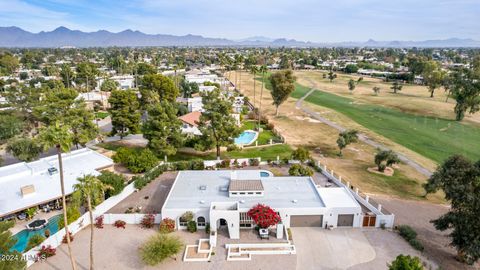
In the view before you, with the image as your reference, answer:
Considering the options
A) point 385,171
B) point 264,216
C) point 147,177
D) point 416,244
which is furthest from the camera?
point 385,171

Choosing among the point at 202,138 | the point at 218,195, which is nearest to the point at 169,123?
the point at 202,138

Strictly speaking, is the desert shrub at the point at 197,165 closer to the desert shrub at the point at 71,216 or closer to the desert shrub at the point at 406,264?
the desert shrub at the point at 71,216

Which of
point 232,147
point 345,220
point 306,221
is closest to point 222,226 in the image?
point 306,221

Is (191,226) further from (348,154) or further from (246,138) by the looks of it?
(348,154)

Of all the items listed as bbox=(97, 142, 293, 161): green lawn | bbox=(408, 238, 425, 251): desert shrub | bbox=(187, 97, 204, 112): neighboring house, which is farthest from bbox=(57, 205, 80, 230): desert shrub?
bbox=(187, 97, 204, 112): neighboring house

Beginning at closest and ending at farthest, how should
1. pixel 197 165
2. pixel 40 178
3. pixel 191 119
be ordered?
pixel 40 178 < pixel 197 165 < pixel 191 119

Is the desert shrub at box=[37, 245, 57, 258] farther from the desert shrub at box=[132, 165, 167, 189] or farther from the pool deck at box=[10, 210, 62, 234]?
the desert shrub at box=[132, 165, 167, 189]

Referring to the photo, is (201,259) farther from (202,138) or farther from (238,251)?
(202,138)
